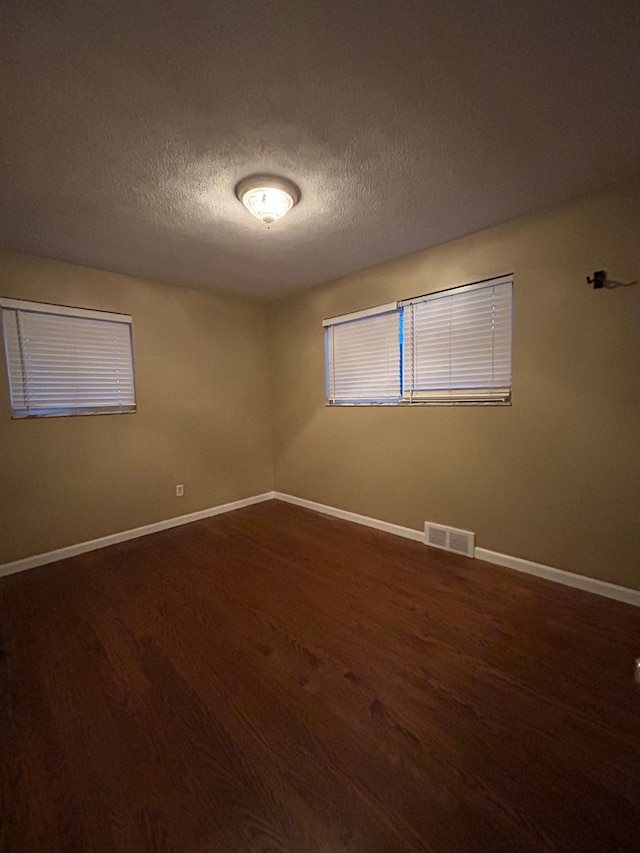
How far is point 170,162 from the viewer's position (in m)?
1.64

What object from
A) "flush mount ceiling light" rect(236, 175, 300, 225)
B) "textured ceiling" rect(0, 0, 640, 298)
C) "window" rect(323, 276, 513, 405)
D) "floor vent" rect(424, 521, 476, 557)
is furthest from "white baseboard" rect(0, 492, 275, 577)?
"flush mount ceiling light" rect(236, 175, 300, 225)

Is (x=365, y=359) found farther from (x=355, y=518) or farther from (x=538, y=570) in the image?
(x=538, y=570)

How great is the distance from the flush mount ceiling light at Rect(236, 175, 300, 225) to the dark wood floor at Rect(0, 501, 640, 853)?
2.35m

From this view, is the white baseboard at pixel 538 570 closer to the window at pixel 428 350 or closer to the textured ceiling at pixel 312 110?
the window at pixel 428 350

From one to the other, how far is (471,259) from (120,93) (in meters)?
2.24

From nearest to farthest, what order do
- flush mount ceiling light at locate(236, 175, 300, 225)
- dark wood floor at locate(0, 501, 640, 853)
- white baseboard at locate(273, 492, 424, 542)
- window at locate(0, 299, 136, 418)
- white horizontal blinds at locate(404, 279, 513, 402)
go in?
1. dark wood floor at locate(0, 501, 640, 853)
2. flush mount ceiling light at locate(236, 175, 300, 225)
3. white horizontal blinds at locate(404, 279, 513, 402)
4. window at locate(0, 299, 136, 418)
5. white baseboard at locate(273, 492, 424, 542)

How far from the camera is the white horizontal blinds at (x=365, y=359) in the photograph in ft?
9.87

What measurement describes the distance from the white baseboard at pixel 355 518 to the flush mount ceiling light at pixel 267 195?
2617 millimetres

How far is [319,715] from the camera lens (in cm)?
133

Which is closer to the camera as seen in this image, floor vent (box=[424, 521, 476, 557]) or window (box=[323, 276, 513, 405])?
window (box=[323, 276, 513, 405])

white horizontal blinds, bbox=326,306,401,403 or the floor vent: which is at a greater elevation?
white horizontal blinds, bbox=326,306,401,403

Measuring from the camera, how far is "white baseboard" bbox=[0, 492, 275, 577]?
2.57m

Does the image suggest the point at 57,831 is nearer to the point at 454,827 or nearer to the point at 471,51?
the point at 454,827

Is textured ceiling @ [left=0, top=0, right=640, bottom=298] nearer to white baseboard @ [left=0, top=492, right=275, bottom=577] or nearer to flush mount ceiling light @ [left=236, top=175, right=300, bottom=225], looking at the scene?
flush mount ceiling light @ [left=236, top=175, right=300, bottom=225]
